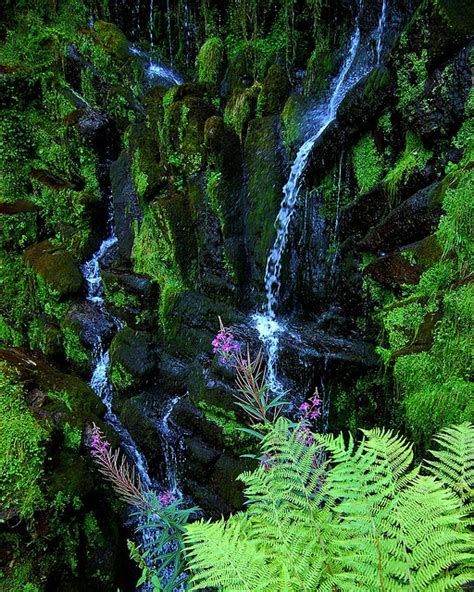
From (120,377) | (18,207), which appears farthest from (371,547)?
(18,207)

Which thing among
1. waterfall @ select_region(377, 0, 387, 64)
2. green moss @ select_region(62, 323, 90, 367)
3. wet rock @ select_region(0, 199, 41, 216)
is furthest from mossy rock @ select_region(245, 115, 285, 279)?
wet rock @ select_region(0, 199, 41, 216)

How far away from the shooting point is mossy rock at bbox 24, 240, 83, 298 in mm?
8852

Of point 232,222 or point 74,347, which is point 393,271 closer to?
point 232,222

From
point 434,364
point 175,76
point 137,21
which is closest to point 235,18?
point 175,76

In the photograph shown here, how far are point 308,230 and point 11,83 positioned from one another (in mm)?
9442

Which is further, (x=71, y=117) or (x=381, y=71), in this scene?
(x=71, y=117)

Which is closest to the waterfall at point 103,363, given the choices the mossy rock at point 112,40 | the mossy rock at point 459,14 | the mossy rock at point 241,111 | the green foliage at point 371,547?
the mossy rock at point 241,111

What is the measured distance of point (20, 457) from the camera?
12.8 ft

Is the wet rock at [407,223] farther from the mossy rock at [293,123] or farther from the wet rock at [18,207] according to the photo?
the wet rock at [18,207]

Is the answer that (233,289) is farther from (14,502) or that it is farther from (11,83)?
(11,83)

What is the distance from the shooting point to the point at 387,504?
1.23m

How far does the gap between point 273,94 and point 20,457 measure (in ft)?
22.4

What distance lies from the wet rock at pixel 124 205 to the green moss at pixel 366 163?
15.0 feet

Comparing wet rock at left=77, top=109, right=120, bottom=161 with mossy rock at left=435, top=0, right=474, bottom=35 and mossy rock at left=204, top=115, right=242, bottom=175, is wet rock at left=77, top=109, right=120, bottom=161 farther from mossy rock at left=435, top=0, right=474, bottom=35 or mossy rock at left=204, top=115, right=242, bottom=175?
mossy rock at left=435, top=0, right=474, bottom=35
